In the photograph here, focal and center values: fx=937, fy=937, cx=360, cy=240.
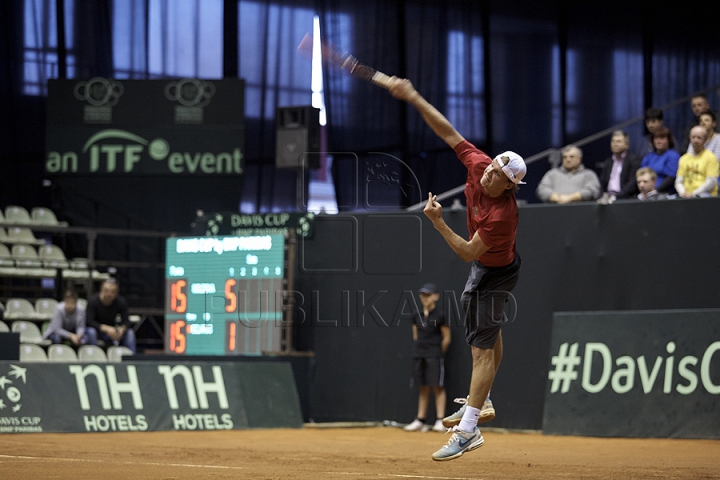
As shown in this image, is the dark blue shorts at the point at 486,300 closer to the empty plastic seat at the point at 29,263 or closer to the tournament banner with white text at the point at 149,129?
the empty plastic seat at the point at 29,263

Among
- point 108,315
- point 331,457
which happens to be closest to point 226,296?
point 108,315

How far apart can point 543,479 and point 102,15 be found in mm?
15565

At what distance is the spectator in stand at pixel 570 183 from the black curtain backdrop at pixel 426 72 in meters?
4.31

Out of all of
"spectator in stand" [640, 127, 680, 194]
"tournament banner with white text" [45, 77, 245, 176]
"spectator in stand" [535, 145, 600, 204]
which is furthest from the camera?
"tournament banner with white text" [45, 77, 245, 176]

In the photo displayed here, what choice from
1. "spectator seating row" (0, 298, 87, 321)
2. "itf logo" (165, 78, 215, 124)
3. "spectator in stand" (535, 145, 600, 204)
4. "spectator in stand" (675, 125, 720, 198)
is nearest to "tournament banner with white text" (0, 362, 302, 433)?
"spectator seating row" (0, 298, 87, 321)

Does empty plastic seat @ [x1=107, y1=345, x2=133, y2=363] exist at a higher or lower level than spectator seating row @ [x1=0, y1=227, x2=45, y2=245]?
lower

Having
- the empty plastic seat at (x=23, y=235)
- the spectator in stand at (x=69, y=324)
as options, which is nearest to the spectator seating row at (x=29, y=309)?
the empty plastic seat at (x=23, y=235)

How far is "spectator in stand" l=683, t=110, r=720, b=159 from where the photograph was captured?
37.5 ft

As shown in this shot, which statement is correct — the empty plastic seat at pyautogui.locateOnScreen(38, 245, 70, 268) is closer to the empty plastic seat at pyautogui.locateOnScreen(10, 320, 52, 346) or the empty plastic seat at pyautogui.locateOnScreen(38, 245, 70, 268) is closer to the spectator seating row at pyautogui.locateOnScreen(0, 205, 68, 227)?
the spectator seating row at pyautogui.locateOnScreen(0, 205, 68, 227)

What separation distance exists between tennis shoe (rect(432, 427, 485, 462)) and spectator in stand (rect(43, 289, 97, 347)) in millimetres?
7770

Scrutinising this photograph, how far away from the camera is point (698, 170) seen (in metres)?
11.4

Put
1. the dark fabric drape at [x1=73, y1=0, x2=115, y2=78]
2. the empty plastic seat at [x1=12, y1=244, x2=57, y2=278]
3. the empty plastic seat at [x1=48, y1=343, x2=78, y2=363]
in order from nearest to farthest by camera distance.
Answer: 1. the empty plastic seat at [x1=48, y1=343, x2=78, y2=363]
2. the empty plastic seat at [x1=12, y1=244, x2=57, y2=278]
3. the dark fabric drape at [x1=73, y1=0, x2=115, y2=78]

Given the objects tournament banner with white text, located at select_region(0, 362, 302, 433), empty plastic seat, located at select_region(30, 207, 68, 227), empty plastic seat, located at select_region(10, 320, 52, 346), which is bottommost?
tournament banner with white text, located at select_region(0, 362, 302, 433)

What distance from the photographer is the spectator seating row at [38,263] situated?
15.5 metres
